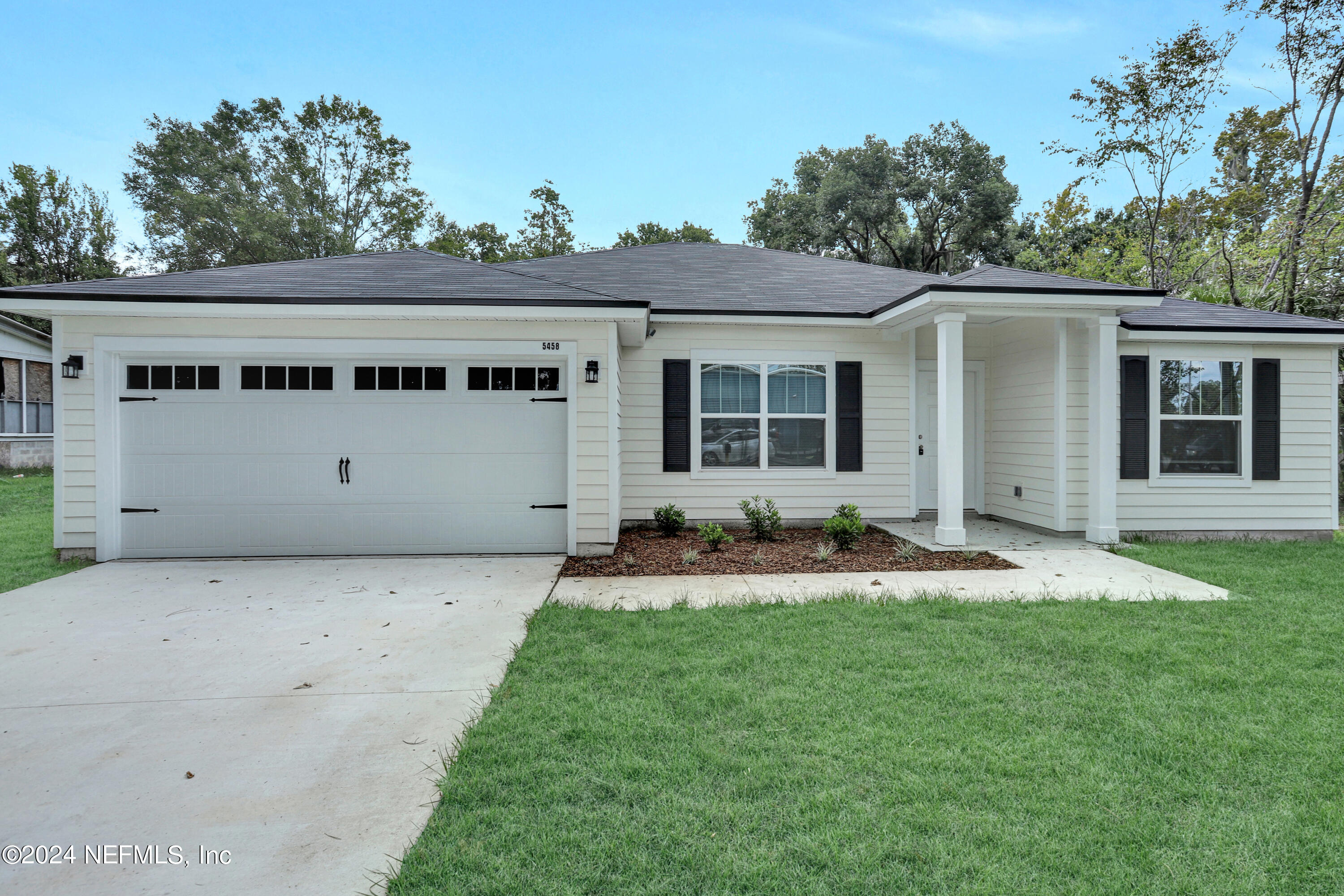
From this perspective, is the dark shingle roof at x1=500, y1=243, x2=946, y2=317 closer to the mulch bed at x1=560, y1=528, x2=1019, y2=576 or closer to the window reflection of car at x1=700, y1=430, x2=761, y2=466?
the window reflection of car at x1=700, y1=430, x2=761, y2=466

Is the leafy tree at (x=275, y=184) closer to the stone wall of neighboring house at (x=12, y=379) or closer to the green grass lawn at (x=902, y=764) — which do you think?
the stone wall of neighboring house at (x=12, y=379)

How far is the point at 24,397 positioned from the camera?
14883 millimetres

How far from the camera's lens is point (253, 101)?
25.1 m

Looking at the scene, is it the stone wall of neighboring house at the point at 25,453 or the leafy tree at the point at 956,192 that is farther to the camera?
the leafy tree at the point at 956,192

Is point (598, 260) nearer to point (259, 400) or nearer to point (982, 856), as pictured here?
point (259, 400)

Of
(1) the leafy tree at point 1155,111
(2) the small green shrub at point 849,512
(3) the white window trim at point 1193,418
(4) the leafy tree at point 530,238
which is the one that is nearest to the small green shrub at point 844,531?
(2) the small green shrub at point 849,512

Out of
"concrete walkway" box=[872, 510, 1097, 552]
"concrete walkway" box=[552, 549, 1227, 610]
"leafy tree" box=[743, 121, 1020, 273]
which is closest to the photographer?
"concrete walkway" box=[552, 549, 1227, 610]

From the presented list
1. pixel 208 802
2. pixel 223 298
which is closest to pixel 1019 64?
pixel 223 298

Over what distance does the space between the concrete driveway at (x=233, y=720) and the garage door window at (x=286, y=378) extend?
195cm

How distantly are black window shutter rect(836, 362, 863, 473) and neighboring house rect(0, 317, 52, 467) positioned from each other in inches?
697

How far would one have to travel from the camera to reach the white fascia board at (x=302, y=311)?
5.91 m

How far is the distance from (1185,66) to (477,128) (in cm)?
1834

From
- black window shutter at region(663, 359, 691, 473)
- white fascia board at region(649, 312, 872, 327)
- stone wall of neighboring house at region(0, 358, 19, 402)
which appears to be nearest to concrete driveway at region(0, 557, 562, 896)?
black window shutter at region(663, 359, 691, 473)

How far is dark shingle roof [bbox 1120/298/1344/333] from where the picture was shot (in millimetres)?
7336
